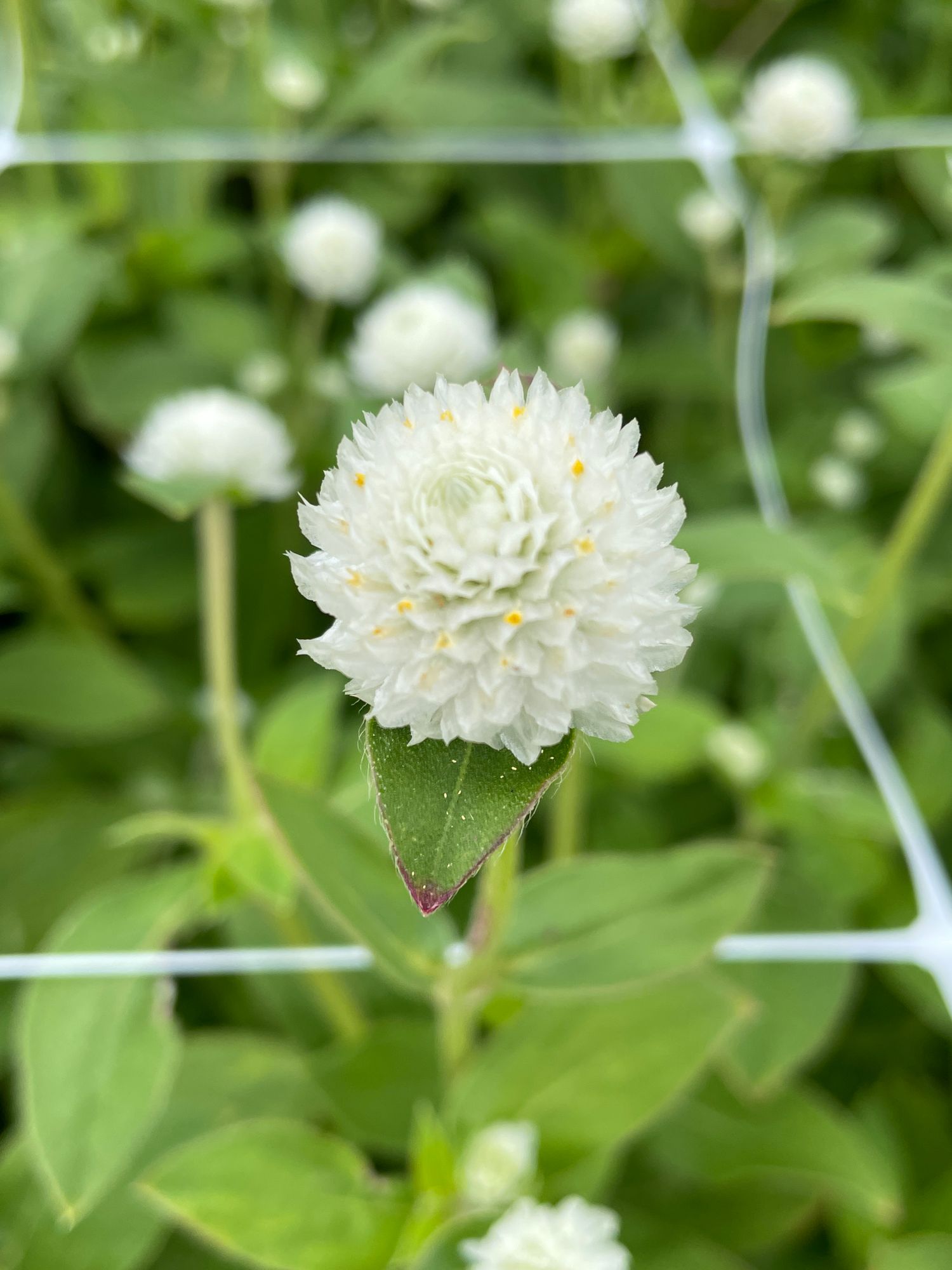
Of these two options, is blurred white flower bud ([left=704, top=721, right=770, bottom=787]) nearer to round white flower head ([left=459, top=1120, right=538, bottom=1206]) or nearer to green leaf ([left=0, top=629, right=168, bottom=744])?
round white flower head ([left=459, top=1120, right=538, bottom=1206])

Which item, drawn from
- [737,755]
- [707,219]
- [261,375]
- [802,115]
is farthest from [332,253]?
[737,755]

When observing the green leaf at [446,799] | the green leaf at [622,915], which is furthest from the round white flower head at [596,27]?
the green leaf at [446,799]

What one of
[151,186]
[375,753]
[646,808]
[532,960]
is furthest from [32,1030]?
[151,186]

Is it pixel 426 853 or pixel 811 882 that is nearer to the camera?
pixel 426 853

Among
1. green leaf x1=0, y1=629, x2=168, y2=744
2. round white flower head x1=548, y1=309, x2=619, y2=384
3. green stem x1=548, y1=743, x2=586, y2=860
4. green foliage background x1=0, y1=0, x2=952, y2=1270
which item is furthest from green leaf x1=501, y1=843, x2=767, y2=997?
round white flower head x1=548, y1=309, x2=619, y2=384

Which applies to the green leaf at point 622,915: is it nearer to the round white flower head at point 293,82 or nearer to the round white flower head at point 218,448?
the round white flower head at point 218,448

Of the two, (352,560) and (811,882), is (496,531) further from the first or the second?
(811,882)

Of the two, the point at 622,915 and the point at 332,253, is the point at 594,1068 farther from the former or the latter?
the point at 332,253
